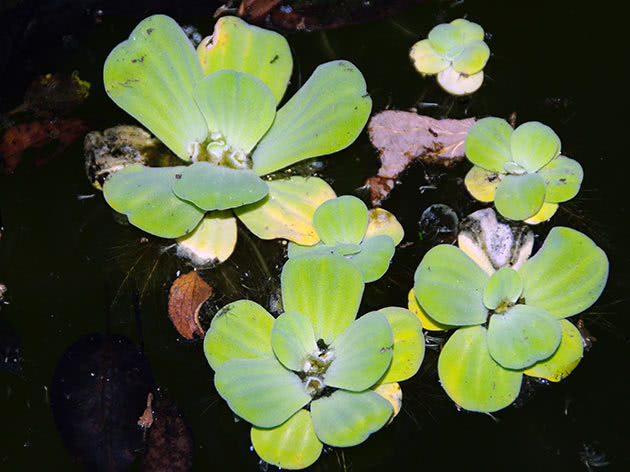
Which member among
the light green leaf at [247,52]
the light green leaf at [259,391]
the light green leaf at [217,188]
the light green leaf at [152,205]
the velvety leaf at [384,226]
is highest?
the light green leaf at [247,52]

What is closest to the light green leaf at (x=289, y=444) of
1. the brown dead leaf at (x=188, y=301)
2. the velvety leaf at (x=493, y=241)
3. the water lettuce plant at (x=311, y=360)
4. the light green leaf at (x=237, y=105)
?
the water lettuce plant at (x=311, y=360)

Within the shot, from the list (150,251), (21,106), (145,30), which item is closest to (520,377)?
(150,251)

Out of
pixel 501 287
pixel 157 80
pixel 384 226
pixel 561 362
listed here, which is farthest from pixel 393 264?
pixel 157 80

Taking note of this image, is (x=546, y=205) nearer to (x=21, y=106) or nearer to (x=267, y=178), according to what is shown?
(x=267, y=178)

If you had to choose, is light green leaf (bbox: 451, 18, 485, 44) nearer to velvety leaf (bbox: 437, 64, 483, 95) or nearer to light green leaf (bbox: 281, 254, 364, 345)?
velvety leaf (bbox: 437, 64, 483, 95)

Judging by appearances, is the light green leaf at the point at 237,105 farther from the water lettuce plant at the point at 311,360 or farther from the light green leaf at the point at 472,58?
the light green leaf at the point at 472,58

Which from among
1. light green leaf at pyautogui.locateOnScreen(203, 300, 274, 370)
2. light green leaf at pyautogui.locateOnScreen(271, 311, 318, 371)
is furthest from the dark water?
light green leaf at pyautogui.locateOnScreen(271, 311, 318, 371)
